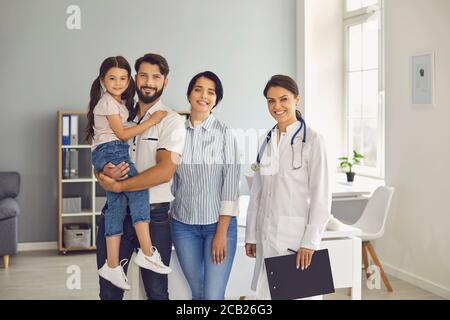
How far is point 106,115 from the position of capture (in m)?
2.18

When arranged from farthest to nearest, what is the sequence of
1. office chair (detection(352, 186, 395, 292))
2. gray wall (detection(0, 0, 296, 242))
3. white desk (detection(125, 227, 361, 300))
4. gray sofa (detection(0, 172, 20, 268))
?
1. gray wall (detection(0, 0, 296, 242))
2. gray sofa (detection(0, 172, 20, 268))
3. office chair (detection(352, 186, 395, 292))
4. white desk (detection(125, 227, 361, 300))

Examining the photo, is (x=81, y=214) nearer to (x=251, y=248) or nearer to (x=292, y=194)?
(x=251, y=248)

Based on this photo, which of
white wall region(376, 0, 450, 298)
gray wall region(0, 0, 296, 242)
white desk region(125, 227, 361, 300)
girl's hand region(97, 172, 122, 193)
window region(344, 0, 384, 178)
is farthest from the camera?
window region(344, 0, 384, 178)

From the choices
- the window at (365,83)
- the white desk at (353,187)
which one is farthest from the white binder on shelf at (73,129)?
the window at (365,83)

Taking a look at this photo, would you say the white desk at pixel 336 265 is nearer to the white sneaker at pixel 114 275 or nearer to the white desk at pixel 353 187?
the white sneaker at pixel 114 275

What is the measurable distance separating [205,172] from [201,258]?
342mm

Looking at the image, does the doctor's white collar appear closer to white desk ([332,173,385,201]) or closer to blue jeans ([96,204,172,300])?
blue jeans ([96,204,172,300])

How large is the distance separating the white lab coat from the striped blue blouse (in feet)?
0.46

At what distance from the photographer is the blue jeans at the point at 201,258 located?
232cm

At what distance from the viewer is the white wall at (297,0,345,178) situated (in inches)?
223

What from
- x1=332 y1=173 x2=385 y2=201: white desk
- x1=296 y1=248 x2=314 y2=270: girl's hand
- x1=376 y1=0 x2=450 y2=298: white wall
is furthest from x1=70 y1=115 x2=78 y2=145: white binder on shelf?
x1=296 y1=248 x2=314 y2=270: girl's hand

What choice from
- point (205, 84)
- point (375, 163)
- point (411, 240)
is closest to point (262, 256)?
point (205, 84)

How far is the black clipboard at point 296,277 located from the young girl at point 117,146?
1.35ft
